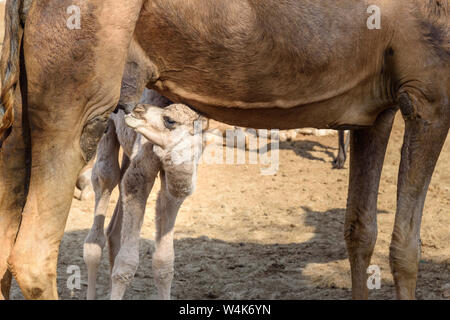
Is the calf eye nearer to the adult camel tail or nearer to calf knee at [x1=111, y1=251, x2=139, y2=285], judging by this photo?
calf knee at [x1=111, y1=251, x2=139, y2=285]

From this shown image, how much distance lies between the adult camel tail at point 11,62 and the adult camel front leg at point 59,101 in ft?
0.22

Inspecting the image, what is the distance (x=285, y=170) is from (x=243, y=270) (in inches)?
175

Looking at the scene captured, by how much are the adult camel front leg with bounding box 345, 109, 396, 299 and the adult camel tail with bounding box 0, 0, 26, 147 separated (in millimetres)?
2343

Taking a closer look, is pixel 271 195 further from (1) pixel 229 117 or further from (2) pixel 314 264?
(1) pixel 229 117

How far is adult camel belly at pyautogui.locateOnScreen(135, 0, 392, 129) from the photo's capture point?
118 inches

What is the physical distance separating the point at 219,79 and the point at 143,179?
5.07 ft

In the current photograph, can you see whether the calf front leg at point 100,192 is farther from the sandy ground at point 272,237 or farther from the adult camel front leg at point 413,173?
the adult camel front leg at point 413,173

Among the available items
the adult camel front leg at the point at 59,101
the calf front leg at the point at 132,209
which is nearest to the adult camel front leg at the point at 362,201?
the calf front leg at the point at 132,209

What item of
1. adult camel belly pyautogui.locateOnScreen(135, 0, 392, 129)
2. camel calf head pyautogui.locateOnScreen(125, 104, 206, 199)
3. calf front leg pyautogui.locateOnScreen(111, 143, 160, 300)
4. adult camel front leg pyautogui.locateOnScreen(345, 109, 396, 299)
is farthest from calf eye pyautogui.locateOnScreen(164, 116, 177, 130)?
adult camel front leg pyautogui.locateOnScreen(345, 109, 396, 299)

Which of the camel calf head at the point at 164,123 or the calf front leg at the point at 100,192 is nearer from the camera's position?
the camel calf head at the point at 164,123

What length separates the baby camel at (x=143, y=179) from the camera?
4.06 m

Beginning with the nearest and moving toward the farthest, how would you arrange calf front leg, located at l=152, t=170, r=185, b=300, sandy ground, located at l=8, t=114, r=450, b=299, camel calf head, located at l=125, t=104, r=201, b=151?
camel calf head, located at l=125, t=104, r=201, b=151
calf front leg, located at l=152, t=170, r=185, b=300
sandy ground, located at l=8, t=114, r=450, b=299

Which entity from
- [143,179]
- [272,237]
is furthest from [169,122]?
[272,237]
